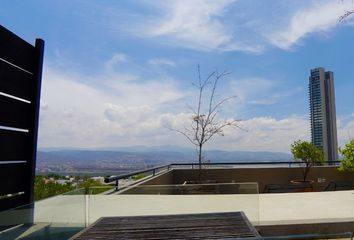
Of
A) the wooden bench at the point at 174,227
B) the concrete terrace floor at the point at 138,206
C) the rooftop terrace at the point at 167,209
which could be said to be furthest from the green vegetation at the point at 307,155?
the wooden bench at the point at 174,227

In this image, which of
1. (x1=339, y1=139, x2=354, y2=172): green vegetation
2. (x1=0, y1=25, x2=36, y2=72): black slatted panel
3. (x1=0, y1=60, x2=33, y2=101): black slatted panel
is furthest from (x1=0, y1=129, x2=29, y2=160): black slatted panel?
(x1=339, y1=139, x2=354, y2=172): green vegetation

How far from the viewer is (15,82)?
352 cm

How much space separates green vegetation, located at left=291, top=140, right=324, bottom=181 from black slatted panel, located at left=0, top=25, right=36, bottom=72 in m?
11.3

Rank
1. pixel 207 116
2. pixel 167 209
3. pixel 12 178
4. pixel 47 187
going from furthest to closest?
pixel 207 116 → pixel 47 187 → pixel 167 209 → pixel 12 178

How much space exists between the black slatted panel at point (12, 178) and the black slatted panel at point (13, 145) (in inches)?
2.9

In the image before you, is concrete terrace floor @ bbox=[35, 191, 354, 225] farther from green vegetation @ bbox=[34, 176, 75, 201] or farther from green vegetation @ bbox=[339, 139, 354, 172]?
green vegetation @ bbox=[339, 139, 354, 172]

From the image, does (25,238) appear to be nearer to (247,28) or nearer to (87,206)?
(87,206)

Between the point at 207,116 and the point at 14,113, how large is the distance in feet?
29.2

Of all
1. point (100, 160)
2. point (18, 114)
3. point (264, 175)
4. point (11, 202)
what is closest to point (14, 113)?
point (18, 114)

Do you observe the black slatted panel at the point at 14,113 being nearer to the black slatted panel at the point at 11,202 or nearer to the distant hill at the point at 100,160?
the black slatted panel at the point at 11,202

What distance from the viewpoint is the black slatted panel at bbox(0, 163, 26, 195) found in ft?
11.0

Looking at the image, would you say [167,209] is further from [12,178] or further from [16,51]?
[16,51]

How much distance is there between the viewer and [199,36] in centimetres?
981

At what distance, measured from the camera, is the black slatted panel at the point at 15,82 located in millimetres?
3312
